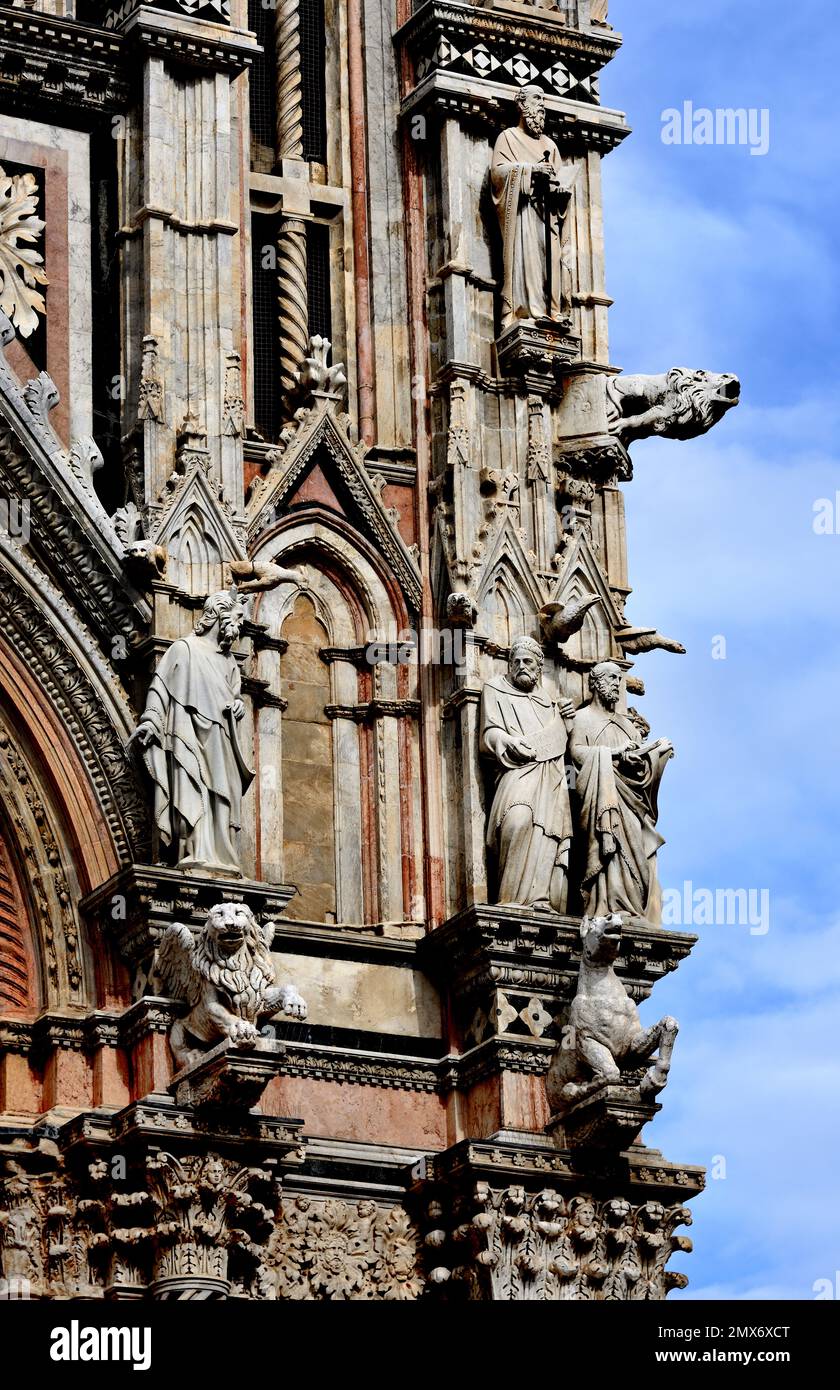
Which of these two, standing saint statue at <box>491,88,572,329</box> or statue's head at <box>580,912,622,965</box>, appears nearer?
statue's head at <box>580,912,622,965</box>

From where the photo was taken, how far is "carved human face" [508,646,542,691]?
3061cm

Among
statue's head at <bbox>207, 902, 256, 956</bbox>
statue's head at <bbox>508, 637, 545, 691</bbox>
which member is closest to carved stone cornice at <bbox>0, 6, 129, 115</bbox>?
statue's head at <bbox>508, 637, 545, 691</bbox>

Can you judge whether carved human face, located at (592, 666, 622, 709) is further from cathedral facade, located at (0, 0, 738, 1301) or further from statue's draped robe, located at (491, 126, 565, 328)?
→ statue's draped robe, located at (491, 126, 565, 328)

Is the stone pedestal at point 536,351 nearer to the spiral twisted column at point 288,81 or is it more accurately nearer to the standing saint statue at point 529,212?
the standing saint statue at point 529,212

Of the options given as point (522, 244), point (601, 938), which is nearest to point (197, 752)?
point (601, 938)

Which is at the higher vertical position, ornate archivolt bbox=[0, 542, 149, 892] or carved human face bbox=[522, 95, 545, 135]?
carved human face bbox=[522, 95, 545, 135]

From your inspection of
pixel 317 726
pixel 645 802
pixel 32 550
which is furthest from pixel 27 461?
pixel 645 802

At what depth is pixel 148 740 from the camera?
29.1 m

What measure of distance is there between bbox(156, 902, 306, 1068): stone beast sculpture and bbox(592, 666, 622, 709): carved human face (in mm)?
3649

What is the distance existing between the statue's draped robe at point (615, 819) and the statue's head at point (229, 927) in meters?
3.04

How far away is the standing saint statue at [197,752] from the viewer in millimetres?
29016

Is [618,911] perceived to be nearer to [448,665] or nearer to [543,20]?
[448,665]

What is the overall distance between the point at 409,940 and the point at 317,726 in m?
1.82

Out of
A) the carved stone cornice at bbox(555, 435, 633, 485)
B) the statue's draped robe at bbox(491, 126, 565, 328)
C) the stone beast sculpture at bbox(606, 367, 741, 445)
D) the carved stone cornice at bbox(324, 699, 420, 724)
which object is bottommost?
the carved stone cornice at bbox(324, 699, 420, 724)
